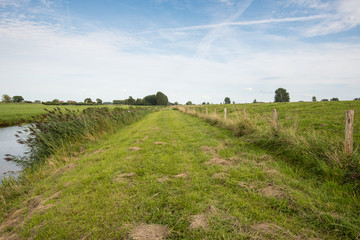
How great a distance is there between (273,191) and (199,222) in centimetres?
171

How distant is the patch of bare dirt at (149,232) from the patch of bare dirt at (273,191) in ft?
6.64

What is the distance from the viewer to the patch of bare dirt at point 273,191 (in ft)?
9.77

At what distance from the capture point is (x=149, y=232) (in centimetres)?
225

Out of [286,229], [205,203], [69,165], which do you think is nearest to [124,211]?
[205,203]

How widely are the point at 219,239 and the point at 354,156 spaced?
12.2 ft

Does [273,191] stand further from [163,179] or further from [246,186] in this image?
[163,179]

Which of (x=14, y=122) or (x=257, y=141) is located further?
(x=14, y=122)

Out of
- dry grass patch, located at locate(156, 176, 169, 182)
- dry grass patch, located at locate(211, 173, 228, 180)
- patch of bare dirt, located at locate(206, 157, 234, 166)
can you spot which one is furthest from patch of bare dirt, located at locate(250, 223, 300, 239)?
patch of bare dirt, located at locate(206, 157, 234, 166)

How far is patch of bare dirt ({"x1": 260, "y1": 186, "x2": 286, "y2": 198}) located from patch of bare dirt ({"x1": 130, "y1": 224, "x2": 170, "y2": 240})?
202cm

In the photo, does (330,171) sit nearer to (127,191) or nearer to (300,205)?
(300,205)

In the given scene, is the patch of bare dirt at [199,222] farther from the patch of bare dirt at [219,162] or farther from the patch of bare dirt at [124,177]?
the patch of bare dirt at [219,162]

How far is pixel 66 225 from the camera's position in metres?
2.55

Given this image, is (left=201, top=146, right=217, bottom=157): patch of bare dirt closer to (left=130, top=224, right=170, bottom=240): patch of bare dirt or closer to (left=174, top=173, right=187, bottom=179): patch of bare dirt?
(left=174, top=173, right=187, bottom=179): patch of bare dirt

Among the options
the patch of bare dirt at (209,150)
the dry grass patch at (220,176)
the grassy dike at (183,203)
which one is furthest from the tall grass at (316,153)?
the dry grass patch at (220,176)
